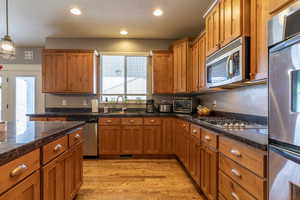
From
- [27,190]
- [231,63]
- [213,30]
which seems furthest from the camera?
[213,30]

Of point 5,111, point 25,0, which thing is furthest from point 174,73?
point 5,111

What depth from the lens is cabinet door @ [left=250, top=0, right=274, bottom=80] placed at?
160cm

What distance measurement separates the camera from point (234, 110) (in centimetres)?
288

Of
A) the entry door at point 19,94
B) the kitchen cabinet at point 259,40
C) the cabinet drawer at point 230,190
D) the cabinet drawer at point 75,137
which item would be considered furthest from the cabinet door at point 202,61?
the entry door at point 19,94

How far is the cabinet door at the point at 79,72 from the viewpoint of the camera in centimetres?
434

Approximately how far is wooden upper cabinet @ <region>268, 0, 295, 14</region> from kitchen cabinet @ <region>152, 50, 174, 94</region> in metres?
3.08

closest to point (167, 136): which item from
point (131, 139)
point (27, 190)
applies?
point (131, 139)

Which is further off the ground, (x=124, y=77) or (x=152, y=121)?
(x=124, y=77)

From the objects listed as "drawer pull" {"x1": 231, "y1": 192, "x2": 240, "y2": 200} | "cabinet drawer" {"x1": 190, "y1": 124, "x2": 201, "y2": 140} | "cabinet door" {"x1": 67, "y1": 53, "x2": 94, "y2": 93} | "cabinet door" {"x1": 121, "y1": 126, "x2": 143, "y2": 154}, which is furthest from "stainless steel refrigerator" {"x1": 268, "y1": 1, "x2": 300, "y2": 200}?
"cabinet door" {"x1": 67, "y1": 53, "x2": 94, "y2": 93}

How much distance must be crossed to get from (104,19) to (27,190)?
124 inches

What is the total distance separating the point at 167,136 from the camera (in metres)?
4.12

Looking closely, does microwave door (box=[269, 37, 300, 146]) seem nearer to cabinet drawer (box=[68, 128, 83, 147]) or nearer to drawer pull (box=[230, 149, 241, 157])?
drawer pull (box=[230, 149, 241, 157])

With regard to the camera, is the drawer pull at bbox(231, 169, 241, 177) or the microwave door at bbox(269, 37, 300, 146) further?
the drawer pull at bbox(231, 169, 241, 177)

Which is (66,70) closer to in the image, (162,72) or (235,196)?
(162,72)
